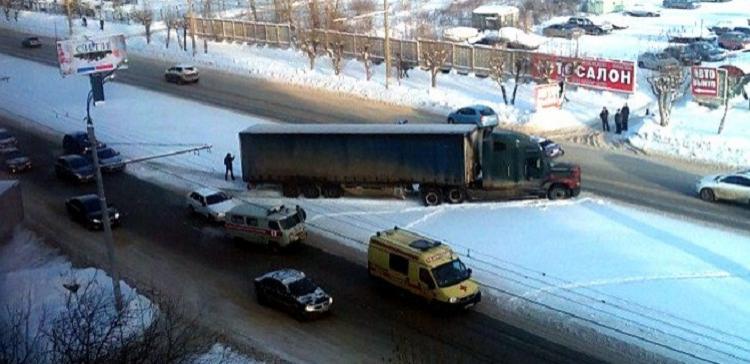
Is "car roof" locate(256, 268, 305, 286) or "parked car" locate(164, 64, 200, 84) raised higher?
"parked car" locate(164, 64, 200, 84)

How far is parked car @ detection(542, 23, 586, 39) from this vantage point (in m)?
63.5

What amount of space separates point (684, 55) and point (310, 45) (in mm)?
20715

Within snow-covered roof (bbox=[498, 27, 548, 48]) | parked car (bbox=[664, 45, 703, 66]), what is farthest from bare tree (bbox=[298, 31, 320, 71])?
parked car (bbox=[664, 45, 703, 66])

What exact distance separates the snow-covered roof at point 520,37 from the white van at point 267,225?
33.3 meters

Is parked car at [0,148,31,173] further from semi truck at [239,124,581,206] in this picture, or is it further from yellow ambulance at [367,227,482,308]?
yellow ambulance at [367,227,482,308]

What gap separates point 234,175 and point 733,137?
19.1 meters

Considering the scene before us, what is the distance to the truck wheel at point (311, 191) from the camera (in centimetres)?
3328

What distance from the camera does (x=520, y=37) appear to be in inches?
2397

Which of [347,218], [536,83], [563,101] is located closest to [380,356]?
[347,218]

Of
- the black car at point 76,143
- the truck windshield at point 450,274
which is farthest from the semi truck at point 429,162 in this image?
the black car at point 76,143

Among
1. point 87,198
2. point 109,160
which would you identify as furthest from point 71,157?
point 87,198

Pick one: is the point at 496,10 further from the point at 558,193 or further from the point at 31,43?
the point at 558,193

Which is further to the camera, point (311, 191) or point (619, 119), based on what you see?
point (619, 119)

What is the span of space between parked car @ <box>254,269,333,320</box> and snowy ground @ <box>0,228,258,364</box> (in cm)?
208
